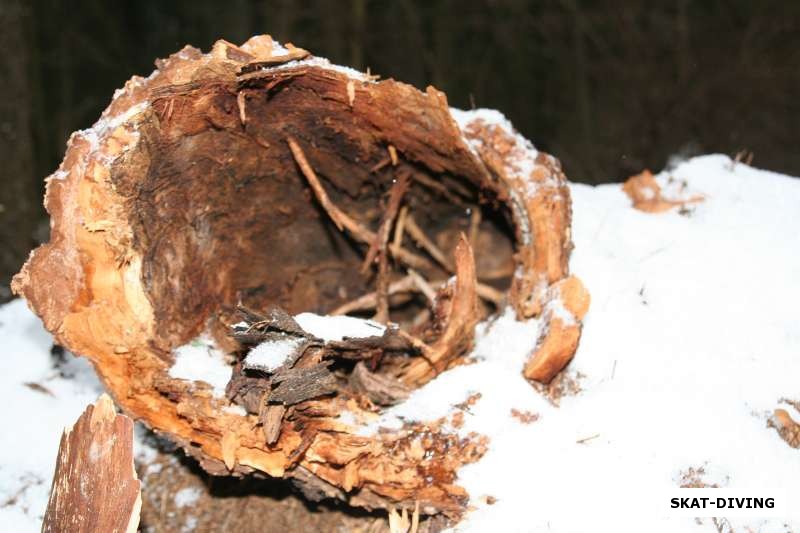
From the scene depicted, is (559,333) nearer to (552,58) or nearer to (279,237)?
(279,237)

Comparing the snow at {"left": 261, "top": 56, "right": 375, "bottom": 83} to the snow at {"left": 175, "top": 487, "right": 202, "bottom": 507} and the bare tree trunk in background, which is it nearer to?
the snow at {"left": 175, "top": 487, "right": 202, "bottom": 507}

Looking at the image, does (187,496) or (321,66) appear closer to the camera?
(321,66)

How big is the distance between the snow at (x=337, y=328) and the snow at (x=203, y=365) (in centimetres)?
28

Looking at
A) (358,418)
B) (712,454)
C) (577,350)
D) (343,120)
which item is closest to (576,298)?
(577,350)

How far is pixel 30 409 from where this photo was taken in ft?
8.45

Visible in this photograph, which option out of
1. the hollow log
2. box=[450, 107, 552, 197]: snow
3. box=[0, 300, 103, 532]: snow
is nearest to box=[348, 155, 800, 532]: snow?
the hollow log

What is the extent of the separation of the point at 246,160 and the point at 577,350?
4.28ft

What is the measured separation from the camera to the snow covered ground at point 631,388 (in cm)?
191

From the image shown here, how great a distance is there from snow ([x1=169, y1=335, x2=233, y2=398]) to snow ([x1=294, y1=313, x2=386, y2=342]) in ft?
0.93

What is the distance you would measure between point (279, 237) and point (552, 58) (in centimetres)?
658

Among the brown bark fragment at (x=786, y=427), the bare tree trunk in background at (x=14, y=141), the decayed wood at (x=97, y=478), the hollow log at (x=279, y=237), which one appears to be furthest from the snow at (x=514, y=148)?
the bare tree trunk in background at (x=14, y=141)

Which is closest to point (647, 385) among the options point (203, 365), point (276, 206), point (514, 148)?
point (514, 148)

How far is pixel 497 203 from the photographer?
2.65 metres

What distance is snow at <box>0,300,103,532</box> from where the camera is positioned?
2.21m
